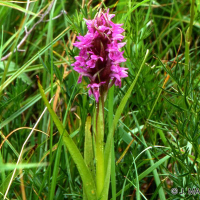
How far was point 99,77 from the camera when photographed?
98 cm

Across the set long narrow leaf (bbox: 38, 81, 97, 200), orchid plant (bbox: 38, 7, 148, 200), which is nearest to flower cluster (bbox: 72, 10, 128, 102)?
orchid plant (bbox: 38, 7, 148, 200)

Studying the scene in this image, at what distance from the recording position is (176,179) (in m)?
1.11

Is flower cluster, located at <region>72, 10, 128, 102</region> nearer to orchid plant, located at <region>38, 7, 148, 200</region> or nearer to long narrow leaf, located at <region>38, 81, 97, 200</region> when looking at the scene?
orchid plant, located at <region>38, 7, 148, 200</region>

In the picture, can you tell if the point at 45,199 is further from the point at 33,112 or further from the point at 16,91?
the point at 33,112

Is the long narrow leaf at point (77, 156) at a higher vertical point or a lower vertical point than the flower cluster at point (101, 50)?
lower

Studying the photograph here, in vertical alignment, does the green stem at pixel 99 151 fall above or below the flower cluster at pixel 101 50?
below

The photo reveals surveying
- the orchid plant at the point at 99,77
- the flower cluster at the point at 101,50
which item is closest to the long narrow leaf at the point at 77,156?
the orchid plant at the point at 99,77

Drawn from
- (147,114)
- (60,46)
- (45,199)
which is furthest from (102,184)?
(60,46)

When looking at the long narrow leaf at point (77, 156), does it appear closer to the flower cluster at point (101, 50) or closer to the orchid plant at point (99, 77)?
the orchid plant at point (99, 77)

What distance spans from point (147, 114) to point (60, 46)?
1.04 m

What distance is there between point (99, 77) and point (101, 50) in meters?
0.08

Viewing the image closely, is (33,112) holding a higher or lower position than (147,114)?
lower

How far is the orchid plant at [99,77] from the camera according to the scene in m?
0.95

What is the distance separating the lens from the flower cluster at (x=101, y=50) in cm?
95
